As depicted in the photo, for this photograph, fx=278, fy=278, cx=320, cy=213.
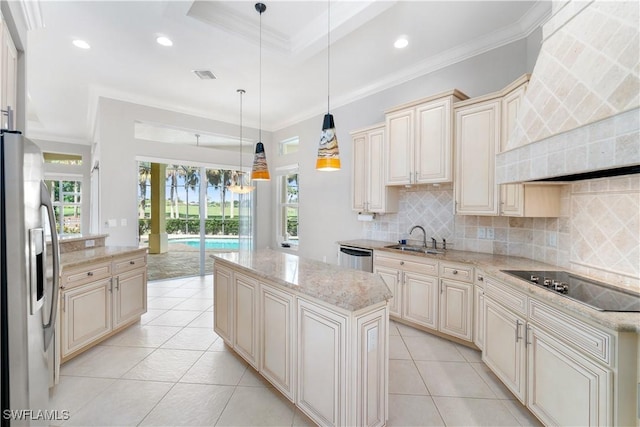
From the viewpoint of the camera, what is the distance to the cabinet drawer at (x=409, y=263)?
119 inches

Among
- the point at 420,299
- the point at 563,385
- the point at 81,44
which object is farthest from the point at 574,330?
the point at 81,44

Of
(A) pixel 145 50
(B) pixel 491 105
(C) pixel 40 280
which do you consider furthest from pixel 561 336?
(A) pixel 145 50

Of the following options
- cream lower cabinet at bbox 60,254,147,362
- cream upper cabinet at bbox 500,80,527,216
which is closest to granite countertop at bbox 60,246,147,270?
cream lower cabinet at bbox 60,254,147,362

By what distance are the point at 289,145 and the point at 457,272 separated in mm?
4589

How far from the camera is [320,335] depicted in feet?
5.45

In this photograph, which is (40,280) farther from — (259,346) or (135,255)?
(135,255)

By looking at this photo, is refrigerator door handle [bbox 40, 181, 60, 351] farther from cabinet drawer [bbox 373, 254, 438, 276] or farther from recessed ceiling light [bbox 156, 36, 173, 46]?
cabinet drawer [bbox 373, 254, 438, 276]

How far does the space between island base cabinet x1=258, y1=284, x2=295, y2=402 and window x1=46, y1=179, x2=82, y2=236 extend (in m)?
→ 8.10

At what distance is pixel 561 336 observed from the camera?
158 centimetres

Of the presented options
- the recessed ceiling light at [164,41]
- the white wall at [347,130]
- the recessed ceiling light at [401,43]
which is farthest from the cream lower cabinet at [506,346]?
the recessed ceiling light at [164,41]

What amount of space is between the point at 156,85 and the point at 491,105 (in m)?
4.56

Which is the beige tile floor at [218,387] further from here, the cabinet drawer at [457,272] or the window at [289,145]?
the window at [289,145]

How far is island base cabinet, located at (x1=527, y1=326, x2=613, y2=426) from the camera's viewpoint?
135 centimetres

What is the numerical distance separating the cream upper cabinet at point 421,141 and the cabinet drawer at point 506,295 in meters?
1.26
